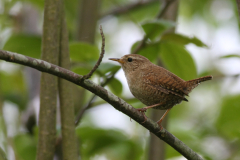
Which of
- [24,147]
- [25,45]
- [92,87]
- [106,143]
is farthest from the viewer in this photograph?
[25,45]

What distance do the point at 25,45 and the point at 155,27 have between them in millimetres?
1498

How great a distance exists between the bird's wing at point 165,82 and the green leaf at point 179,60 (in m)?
0.09

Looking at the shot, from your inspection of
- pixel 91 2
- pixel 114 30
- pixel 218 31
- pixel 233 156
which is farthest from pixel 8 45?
pixel 218 31

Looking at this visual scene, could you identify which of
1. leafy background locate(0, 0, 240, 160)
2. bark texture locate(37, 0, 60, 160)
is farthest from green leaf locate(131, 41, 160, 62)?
bark texture locate(37, 0, 60, 160)

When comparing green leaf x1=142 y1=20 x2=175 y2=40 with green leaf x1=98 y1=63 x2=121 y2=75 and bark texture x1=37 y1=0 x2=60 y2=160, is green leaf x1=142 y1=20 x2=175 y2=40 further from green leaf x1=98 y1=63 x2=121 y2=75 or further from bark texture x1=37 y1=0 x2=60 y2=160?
bark texture x1=37 y1=0 x2=60 y2=160

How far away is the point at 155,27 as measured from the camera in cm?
278

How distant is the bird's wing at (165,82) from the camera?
2869 millimetres

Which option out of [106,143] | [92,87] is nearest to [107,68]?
[92,87]

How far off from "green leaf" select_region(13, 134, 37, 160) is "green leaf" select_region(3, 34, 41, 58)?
2.92 ft

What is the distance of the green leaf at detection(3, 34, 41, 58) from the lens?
3.41 metres

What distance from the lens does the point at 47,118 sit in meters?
2.36

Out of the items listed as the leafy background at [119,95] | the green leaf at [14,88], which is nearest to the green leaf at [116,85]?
the leafy background at [119,95]

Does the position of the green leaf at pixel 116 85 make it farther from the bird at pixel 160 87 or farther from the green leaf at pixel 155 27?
the green leaf at pixel 155 27

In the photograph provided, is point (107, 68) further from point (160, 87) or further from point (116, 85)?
point (160, 87)
